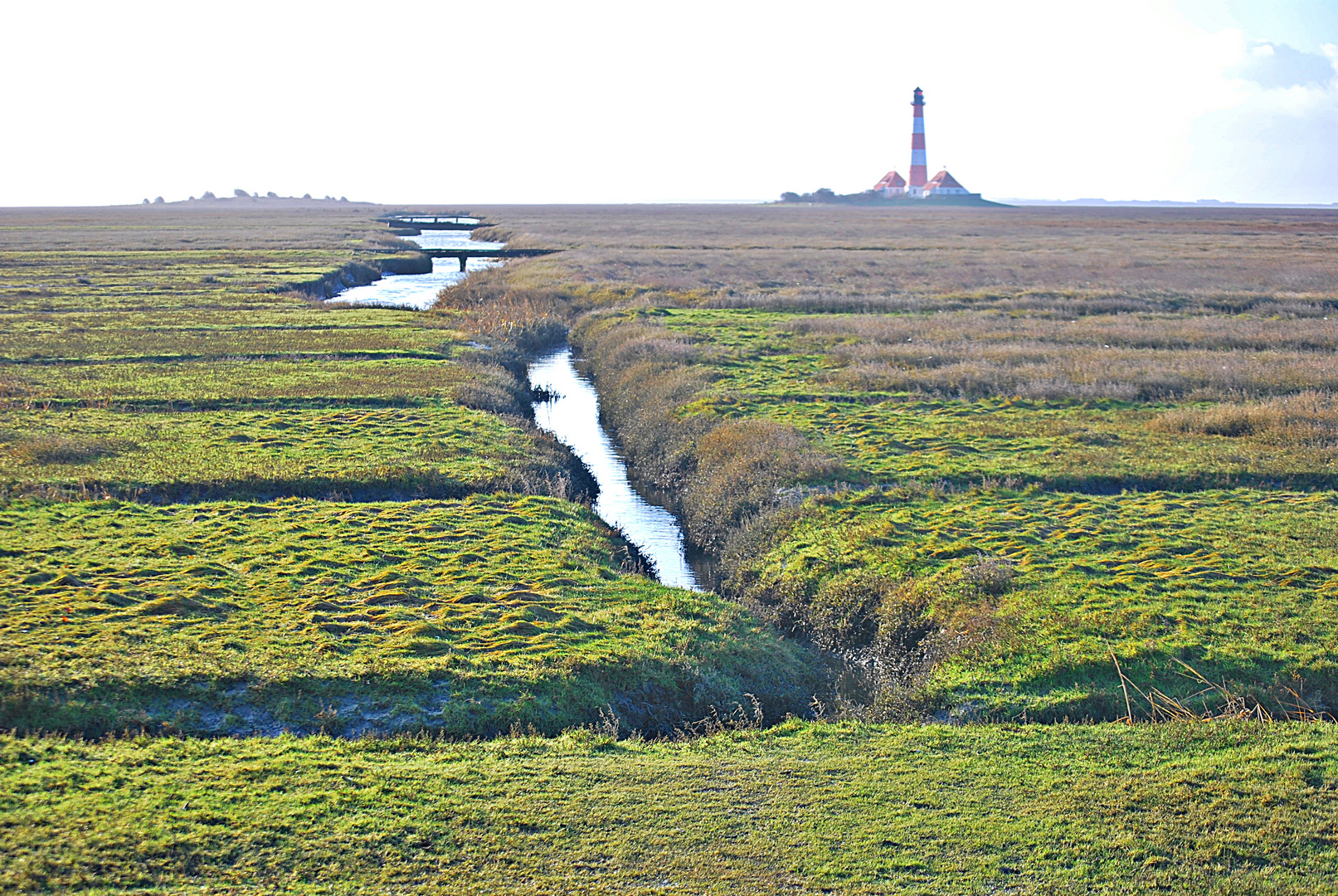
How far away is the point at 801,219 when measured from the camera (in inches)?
6191

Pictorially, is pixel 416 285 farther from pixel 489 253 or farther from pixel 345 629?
pixel 345 629

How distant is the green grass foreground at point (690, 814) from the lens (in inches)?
291

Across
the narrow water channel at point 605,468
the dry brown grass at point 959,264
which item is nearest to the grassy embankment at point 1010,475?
the narrow water channel at point 605,468

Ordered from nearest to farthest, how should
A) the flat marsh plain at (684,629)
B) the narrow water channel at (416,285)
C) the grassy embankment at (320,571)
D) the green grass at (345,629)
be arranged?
the flat marsh plain at (684,629)
the green grass at (345,629)
the grassy embankment at (320,571)
the narrow water channel at (416,285)

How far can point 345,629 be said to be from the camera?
39.9ft

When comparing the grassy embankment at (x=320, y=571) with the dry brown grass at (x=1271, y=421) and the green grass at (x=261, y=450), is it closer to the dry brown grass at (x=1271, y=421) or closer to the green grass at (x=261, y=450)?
the green grass at (x=261, y=450)

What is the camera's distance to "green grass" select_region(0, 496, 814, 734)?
34.0 feet

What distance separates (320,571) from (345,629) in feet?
7.08

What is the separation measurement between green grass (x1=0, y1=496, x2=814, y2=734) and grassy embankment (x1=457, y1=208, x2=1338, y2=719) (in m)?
2.26

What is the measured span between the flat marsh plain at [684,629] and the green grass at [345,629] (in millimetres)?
64

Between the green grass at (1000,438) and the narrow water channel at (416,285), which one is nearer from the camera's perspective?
the green grass at (1000,438)

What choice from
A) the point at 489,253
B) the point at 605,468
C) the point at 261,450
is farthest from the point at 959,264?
the point at 261,450

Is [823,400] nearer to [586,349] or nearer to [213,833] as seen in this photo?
[586,349]

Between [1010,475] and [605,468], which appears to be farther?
[605,468]
